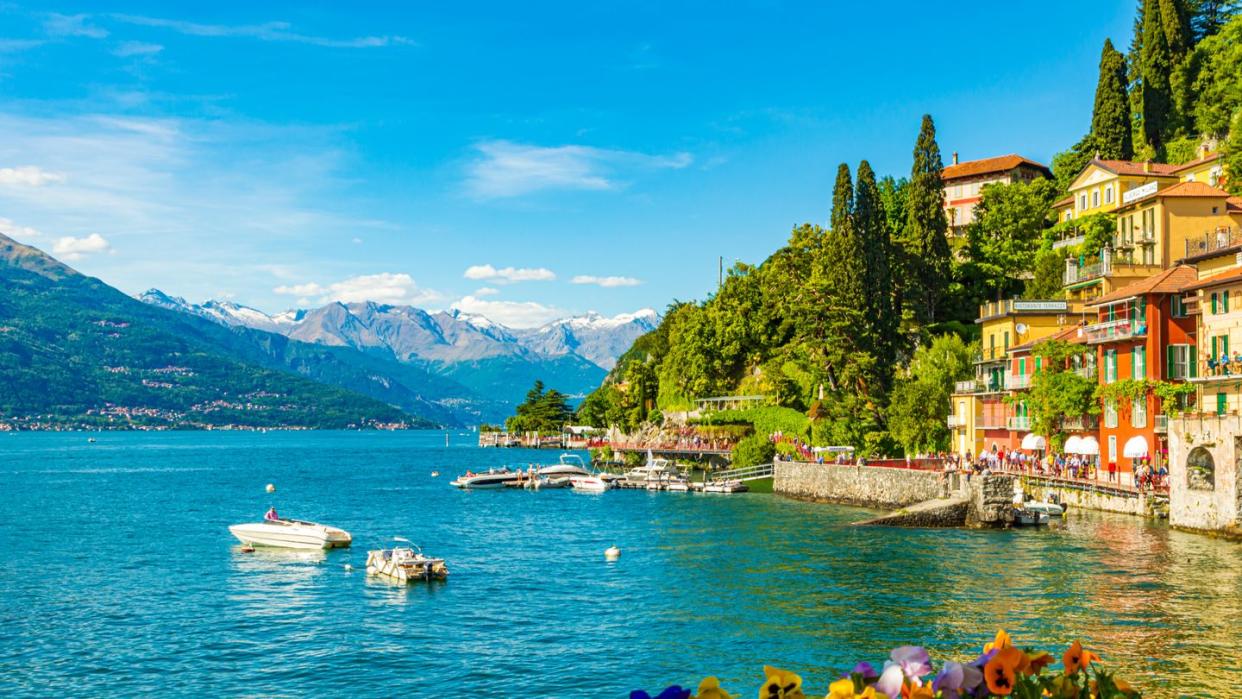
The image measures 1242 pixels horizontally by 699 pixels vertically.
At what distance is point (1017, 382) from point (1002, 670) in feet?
220

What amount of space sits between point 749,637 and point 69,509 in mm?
64698

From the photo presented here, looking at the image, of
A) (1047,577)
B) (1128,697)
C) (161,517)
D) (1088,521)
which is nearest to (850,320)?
(1088,521)

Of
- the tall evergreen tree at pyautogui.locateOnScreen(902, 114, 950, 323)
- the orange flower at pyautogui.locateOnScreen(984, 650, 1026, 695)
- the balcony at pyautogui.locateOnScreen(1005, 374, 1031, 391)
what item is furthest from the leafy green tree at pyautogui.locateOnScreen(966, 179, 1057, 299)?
the orange flower at pyautogui.locateOnScreen(984, 650, 1026, 695)

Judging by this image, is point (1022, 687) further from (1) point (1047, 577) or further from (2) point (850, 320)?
(2) point (850, 320)

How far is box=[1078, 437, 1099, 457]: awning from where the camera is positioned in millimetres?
58188

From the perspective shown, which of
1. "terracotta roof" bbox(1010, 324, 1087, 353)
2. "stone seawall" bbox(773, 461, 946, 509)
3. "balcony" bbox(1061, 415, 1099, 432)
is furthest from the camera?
"terracotta roof" bbox(1010, 324, 1087, 353)

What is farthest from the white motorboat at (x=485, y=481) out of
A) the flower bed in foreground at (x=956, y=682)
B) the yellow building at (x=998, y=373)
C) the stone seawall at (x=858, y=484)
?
the flower bed in foreground at (x=956, y=682)

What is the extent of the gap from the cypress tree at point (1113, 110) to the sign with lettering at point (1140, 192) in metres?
18.2

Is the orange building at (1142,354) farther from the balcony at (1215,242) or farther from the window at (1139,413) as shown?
the balcony at (1215,242)

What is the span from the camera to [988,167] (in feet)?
358

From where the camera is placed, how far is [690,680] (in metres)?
26.5

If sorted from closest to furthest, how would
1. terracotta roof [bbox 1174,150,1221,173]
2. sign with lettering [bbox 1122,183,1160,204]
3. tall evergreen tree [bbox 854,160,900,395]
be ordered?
sign with lettering [bbox 1122,183,1160,204]
terracotta roof [bbox 1174,150,1221,173]
tall evergreen tree [bbox 854,160,900,395]

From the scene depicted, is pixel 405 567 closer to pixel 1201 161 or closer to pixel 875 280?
pixel 875 280

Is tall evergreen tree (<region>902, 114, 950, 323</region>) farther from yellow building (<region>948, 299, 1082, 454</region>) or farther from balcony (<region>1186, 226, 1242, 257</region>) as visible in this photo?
balcony (<region>1186, 226, 1242, 257</region>)
